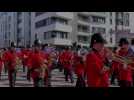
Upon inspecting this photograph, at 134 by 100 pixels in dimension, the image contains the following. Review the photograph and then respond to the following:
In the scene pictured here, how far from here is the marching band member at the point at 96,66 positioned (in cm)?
286

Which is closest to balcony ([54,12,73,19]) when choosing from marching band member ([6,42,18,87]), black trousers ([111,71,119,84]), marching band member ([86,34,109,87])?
marching band member ([6,42,18,87])

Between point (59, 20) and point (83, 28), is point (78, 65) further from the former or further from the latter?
point (59, 20)

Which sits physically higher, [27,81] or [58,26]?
[58,26]

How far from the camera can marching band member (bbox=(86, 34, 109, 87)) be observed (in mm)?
2859

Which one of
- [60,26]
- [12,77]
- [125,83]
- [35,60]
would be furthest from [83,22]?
[12,77]

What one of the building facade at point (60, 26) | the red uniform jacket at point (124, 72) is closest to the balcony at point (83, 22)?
the building facade at point (60, 26)

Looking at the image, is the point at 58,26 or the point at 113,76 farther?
the point at 58,26

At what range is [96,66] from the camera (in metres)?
2.85

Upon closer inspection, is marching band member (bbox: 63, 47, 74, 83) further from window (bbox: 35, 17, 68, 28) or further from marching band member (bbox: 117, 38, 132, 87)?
marching band member (bbox: 117, 38, 132, 87)
